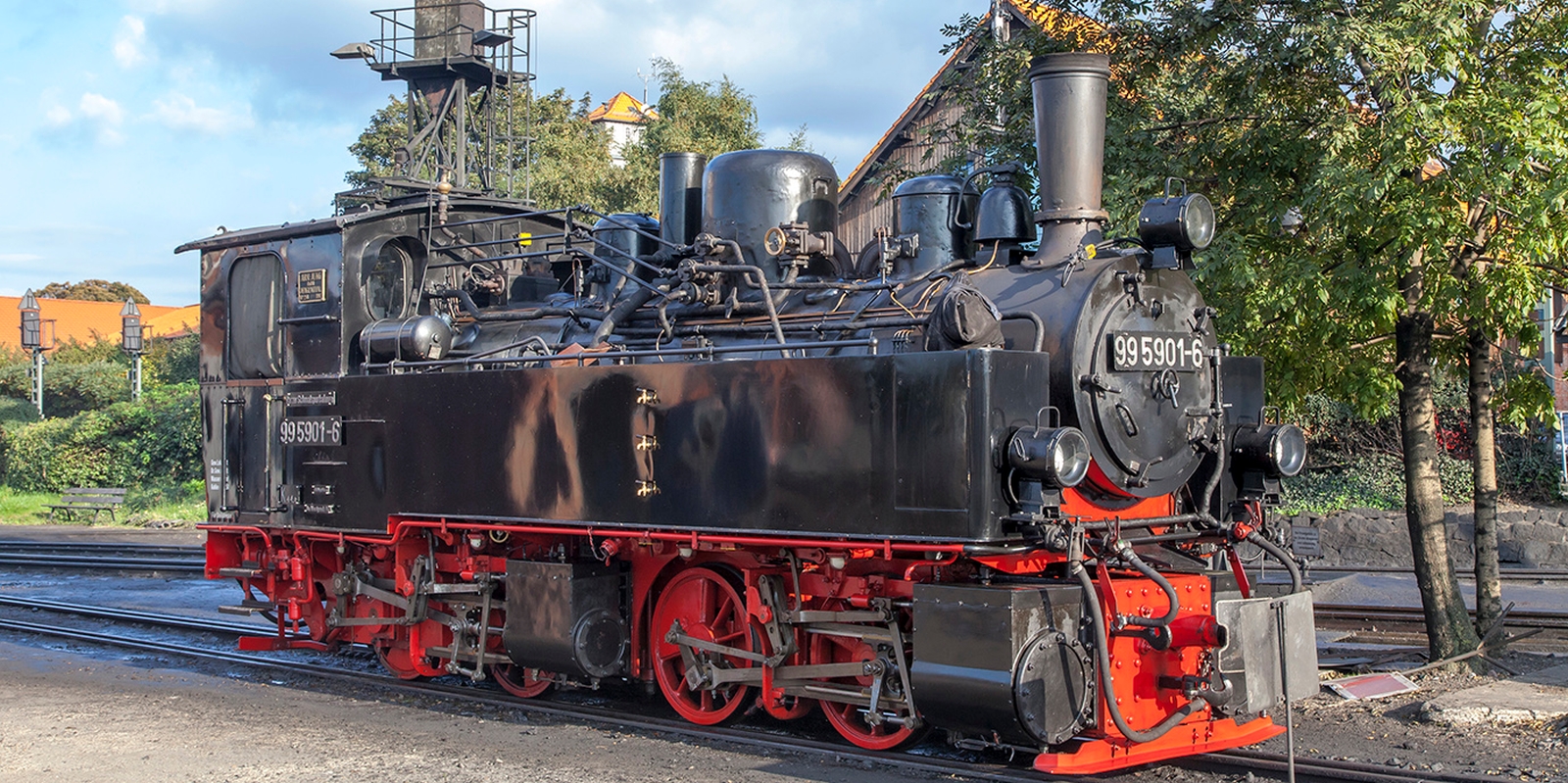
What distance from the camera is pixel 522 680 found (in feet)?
26.8

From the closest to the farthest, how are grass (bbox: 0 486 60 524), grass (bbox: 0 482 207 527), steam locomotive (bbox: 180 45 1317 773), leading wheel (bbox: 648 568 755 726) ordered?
steam locomotive (bbox: 180 45 1317 773)
leading wheel (bbox: 648 568 755 726)
grass (bbox: 0 482 207 527)
grass (bbox: 0 486 60 524)

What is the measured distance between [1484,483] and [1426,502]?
0.57 metres

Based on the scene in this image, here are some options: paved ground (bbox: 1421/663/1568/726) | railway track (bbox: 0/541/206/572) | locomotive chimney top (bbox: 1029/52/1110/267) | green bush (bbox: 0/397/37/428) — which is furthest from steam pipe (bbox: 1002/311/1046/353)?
green bush (bbox: 0/397/37/428)

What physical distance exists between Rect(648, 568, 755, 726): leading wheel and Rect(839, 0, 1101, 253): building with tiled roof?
252 cm

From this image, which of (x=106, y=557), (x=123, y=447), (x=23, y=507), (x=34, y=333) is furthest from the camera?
(x=34, y=333)

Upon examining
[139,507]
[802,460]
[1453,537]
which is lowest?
[1453,537]

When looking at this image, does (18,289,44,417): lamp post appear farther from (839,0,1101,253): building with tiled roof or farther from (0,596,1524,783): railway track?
(0,596,1524,783): railway track

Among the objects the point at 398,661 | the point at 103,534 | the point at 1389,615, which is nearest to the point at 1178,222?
the point at 398,661

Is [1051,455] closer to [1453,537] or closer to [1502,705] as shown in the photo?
[1502,705]

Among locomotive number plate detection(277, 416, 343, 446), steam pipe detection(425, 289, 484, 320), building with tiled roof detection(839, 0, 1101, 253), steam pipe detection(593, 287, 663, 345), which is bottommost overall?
locomotive number plate detection(277, 416, 343, 446)

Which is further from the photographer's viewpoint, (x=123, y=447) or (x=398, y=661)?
(x=123, y=447)

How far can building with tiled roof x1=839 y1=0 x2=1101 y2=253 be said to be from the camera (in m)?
9.19

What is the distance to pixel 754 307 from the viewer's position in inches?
286

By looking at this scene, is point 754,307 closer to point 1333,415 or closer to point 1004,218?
point 1004,218
